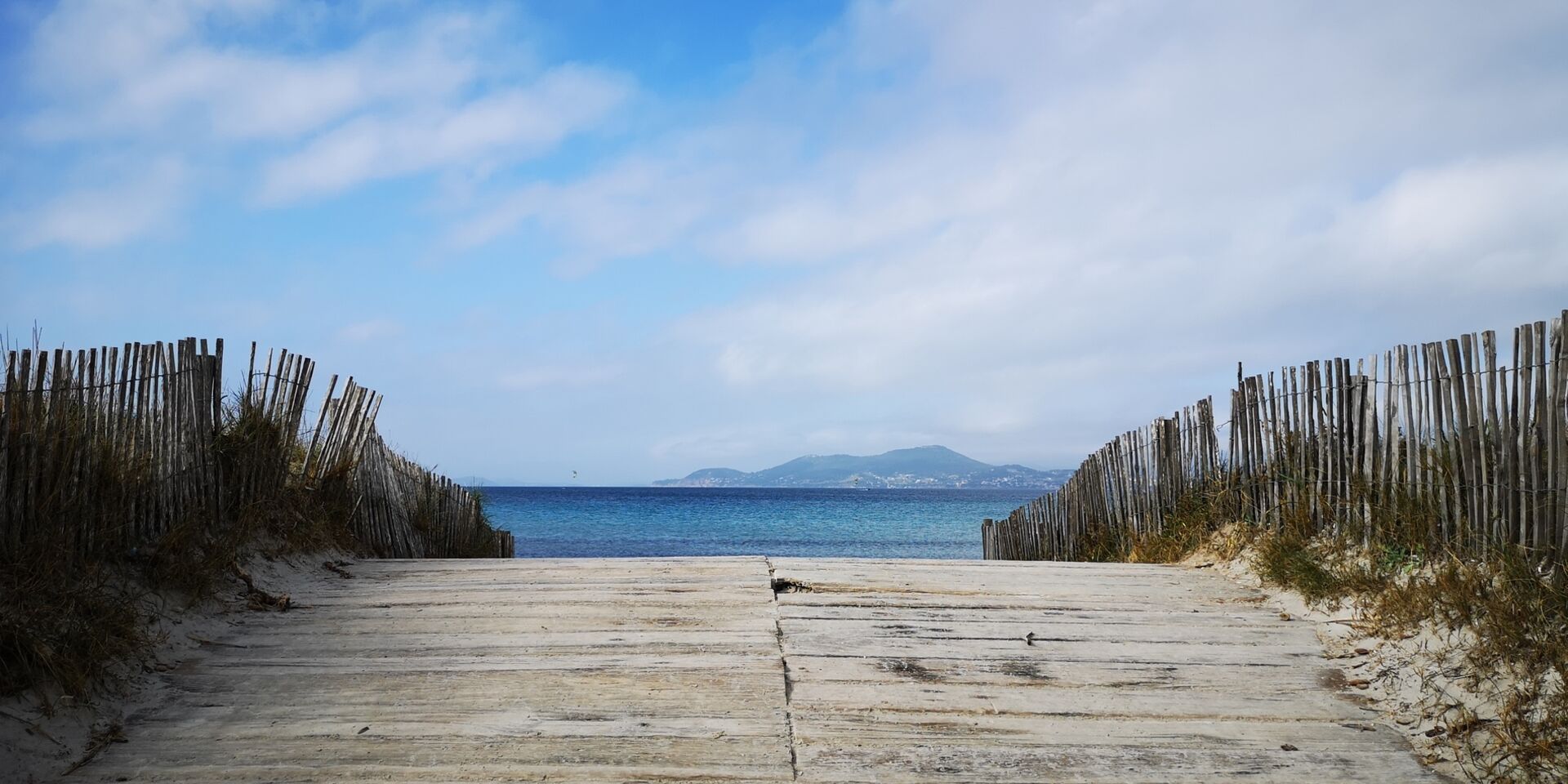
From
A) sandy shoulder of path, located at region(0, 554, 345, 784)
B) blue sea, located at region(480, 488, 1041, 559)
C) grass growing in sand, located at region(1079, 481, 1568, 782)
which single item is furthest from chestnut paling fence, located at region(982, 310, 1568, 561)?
blue sea, located at region(480, 488, 1041, 559)

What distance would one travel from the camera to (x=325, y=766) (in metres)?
2.99

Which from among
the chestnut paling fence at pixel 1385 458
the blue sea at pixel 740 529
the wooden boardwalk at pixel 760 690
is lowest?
the blue sea at pixel 740 529

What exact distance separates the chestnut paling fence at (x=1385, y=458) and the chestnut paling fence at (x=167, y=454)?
5606 mm

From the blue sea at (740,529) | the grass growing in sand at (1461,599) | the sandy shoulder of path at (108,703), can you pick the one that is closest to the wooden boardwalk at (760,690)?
the sandy shoulder of path at (108,703)

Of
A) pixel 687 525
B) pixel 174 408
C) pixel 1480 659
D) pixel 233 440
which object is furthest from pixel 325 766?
pixel 687 525

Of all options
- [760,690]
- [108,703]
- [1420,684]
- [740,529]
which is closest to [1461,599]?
[1420,684]

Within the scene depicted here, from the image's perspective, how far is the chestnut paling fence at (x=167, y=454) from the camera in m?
3.83

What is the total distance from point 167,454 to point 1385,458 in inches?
238

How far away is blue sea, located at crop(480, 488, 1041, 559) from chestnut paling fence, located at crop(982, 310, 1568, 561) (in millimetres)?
7681

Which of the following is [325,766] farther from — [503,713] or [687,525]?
[687,525]

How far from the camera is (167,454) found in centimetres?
484

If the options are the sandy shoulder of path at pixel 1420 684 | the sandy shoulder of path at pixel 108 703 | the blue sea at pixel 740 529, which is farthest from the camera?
the blue sea at pixel 740 529

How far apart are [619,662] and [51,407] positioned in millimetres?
2496

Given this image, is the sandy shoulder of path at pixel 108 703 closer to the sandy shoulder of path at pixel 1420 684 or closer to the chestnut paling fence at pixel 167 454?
the chestnut paling fence at pixel 167 454
